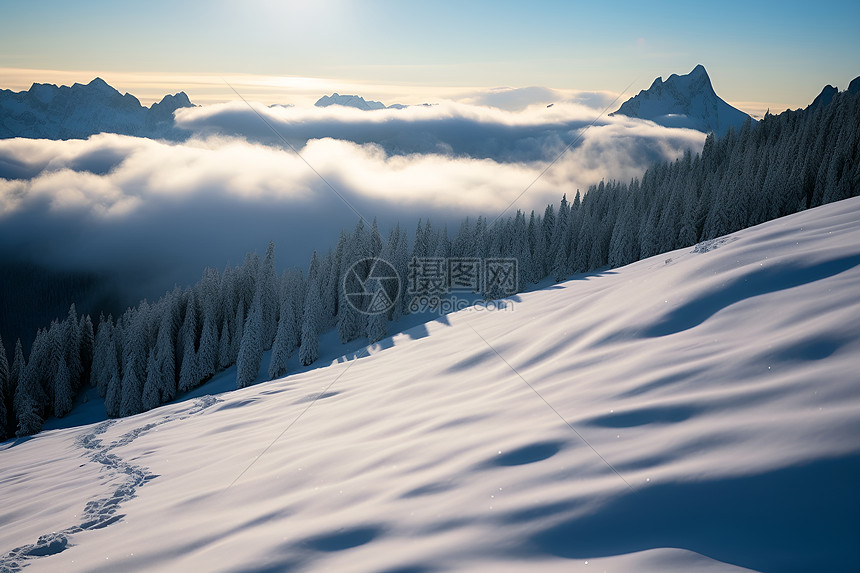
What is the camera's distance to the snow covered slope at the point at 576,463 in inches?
166

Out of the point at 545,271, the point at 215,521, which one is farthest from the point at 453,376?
the point at 545,271

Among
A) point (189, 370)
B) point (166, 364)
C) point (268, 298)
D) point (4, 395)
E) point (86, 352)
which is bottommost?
point (4, 395)

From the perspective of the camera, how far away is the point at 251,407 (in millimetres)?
17453

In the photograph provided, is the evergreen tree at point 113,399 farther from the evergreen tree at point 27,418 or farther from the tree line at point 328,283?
the evergreen tree at point 27,418

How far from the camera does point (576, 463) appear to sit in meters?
5.62

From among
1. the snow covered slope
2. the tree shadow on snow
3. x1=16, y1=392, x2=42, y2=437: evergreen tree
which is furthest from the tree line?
the tree shadow on snow

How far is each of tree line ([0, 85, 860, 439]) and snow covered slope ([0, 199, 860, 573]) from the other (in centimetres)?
4296

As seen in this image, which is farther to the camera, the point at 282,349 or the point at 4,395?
the point at 282,349

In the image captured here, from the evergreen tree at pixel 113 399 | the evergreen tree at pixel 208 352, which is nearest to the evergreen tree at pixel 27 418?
the evergreen tree at pixel 113 399

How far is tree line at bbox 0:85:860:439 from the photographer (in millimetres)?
52906

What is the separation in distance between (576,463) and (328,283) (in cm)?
6251

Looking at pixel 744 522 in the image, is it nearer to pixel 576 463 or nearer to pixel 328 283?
pixel 576 463

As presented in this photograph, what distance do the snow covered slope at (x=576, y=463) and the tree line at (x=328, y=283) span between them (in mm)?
42962

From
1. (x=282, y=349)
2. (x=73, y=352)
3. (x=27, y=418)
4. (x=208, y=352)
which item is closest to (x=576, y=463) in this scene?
(x=282, y=349)
